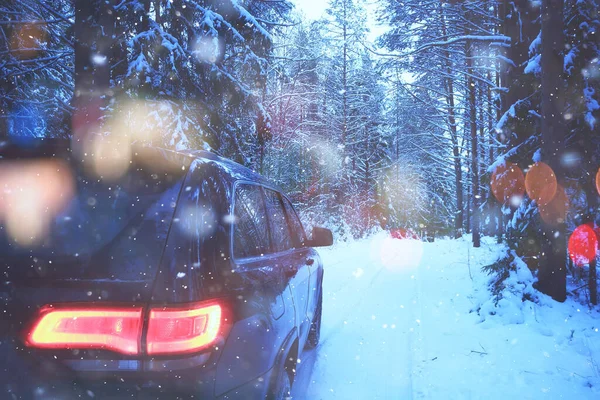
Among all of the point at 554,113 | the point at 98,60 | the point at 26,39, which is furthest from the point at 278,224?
the point at 26,39

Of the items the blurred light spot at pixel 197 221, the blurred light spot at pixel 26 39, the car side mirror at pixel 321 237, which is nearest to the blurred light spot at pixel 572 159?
the car side mirror at pixel 321 237

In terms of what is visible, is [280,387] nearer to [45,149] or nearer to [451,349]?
[45,149]

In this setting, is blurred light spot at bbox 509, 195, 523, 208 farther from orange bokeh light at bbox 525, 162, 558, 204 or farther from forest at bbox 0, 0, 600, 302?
orange bokeh light at bbox 525, 162, 558, 204

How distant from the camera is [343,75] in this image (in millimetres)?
26797

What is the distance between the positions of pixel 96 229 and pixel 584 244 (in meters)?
7.37

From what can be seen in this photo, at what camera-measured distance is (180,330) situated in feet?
5.38

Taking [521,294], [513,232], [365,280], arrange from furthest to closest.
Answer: [365,280], [513,232], [521,294]

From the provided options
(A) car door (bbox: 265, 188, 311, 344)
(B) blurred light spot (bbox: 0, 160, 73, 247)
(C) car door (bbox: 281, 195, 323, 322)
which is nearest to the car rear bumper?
(B) blurred light spot (bbox: 0, 160, 73, 247)

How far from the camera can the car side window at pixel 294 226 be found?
421 cm

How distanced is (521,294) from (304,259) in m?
4.33

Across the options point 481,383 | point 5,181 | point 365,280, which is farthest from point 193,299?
point 365,280

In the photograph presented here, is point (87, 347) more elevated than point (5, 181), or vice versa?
point (5, 181)

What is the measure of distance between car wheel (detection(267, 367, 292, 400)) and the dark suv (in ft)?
0.86

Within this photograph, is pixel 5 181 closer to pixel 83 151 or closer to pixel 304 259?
pixel 83 151
